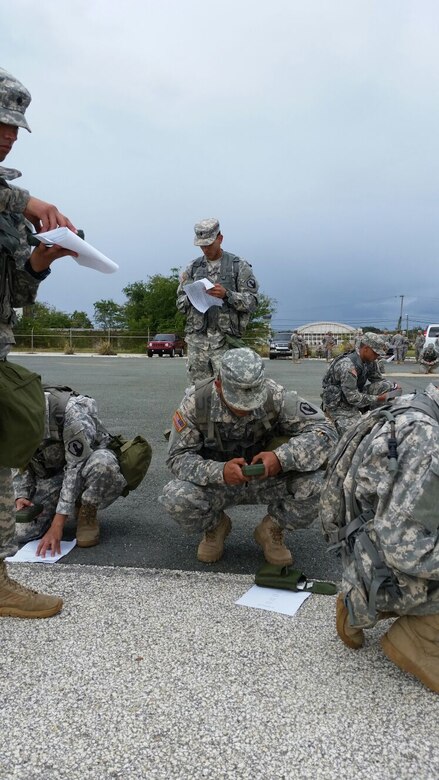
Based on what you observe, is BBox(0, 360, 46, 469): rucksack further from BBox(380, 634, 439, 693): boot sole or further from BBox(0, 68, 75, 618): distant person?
BBox(380, 634, 439, 693): boot sole

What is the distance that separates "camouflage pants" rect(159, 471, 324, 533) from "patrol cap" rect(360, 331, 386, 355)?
140 inches

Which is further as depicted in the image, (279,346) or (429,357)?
(279,346)

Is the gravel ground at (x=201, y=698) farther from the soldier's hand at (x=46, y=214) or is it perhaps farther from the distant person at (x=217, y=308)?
the distant person at (x=217, y=308)

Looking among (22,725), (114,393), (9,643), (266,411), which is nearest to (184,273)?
(266,411)

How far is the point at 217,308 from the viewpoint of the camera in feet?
17.0

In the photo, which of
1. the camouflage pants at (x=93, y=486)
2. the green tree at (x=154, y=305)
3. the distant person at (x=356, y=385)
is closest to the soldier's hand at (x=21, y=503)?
the camouflage pants at (x=93, y=486)

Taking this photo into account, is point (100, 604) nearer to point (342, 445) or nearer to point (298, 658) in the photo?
point (298, 658)

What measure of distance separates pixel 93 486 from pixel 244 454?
844mm

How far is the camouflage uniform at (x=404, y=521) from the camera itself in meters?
1.87

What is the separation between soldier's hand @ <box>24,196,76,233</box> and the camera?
2234mm

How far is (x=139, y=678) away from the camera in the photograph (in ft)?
6.77

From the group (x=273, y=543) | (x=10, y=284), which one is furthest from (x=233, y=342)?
(x=10, y=284)

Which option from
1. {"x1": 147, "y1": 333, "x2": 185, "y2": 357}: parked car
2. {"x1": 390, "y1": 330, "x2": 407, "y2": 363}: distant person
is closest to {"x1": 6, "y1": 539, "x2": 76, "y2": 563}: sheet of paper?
{"x1": 390, "y1": 330, "x2": 407, "y2": 363}: distant person

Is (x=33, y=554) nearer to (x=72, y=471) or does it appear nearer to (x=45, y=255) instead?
(x=72, y=471)
